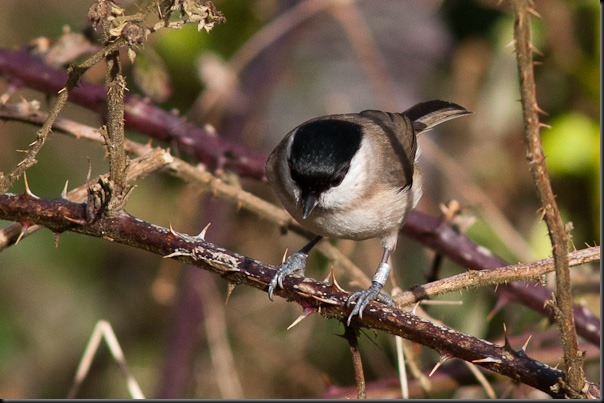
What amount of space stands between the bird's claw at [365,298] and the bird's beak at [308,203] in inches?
13.7

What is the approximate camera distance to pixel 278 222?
3057 millimetres

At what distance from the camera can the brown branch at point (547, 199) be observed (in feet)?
4.96

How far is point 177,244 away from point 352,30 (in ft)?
8.74

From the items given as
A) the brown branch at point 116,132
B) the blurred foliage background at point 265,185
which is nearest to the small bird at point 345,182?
the blurred foliage background at point 265,185

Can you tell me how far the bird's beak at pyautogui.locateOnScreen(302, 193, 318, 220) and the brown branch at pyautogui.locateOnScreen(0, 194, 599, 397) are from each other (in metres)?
0.82

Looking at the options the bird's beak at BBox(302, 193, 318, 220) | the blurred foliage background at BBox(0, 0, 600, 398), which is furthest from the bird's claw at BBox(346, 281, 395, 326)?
the blurred foliage background at BBox(0, 0, 600, 398)

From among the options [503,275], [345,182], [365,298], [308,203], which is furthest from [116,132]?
[345,182]

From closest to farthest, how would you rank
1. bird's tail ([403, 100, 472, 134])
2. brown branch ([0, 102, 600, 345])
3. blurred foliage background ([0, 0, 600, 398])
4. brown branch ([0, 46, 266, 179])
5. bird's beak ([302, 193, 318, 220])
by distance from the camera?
brown branch ([0, 102, 600, 345])
bird's beak ([302, 193, 318, 220])
brown branch ([0, 46, 266, 179])
bird's tail ([403, 100, 472, 134])
blurred foliage background ([0, 0, 600, 398])

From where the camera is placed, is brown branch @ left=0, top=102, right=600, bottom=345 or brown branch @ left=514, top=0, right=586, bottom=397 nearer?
brown branch @ left=514, top=0, right=586, bottom=397

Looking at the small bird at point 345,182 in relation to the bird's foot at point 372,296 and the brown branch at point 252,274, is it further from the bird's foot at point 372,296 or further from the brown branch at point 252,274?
the brown branch at point 252,274

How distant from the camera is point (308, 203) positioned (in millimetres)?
2953

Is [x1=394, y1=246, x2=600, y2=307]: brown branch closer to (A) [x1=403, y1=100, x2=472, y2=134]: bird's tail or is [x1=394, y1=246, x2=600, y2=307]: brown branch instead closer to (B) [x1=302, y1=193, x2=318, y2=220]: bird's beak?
(B) [x1=302, y1=193, x2=318, y2=220]: bird's beak

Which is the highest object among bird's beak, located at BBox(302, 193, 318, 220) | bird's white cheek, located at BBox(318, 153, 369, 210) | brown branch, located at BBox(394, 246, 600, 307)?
bird's white cheek, located at BBox(318, 153, 369, 210)

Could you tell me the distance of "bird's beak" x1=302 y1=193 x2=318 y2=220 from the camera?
2.93m
